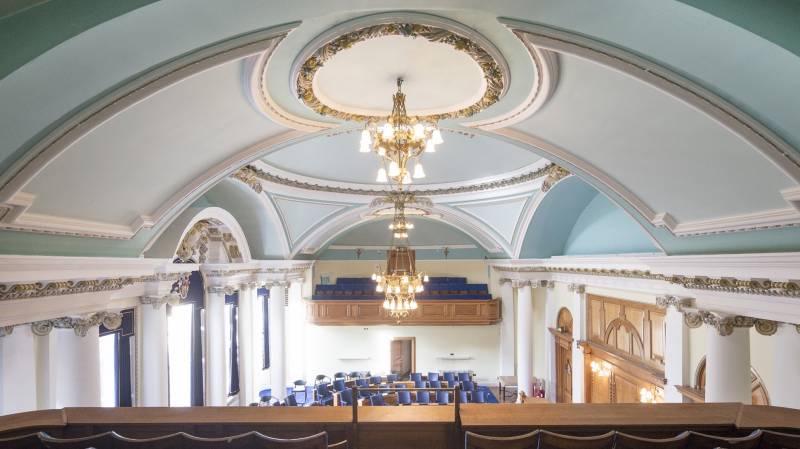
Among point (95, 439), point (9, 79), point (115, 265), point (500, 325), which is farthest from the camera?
point (500, 325)

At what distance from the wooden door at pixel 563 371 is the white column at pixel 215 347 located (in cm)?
935

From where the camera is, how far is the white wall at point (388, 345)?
1712 cm

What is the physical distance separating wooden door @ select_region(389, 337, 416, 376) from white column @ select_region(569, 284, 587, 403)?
7096 millimetres

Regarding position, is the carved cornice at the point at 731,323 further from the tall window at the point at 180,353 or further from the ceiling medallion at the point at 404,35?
the tall window at the point at 180,353

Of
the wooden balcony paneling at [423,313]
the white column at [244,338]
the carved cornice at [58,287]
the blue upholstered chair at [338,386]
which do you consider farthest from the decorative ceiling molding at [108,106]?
the wooden balcony paneling at [423,313]

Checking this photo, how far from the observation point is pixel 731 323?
4.88 meters

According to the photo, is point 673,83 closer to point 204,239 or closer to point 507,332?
point 204,239

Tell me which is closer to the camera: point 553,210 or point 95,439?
point 95,439

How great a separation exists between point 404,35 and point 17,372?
5.98 metres

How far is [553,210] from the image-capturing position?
1032 cm

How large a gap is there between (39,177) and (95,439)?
203cm

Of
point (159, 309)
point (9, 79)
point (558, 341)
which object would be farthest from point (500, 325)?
point (9, 79)

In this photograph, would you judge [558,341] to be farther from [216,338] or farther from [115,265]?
[115,265]

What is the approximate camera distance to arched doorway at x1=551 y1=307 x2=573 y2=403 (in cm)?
1247
